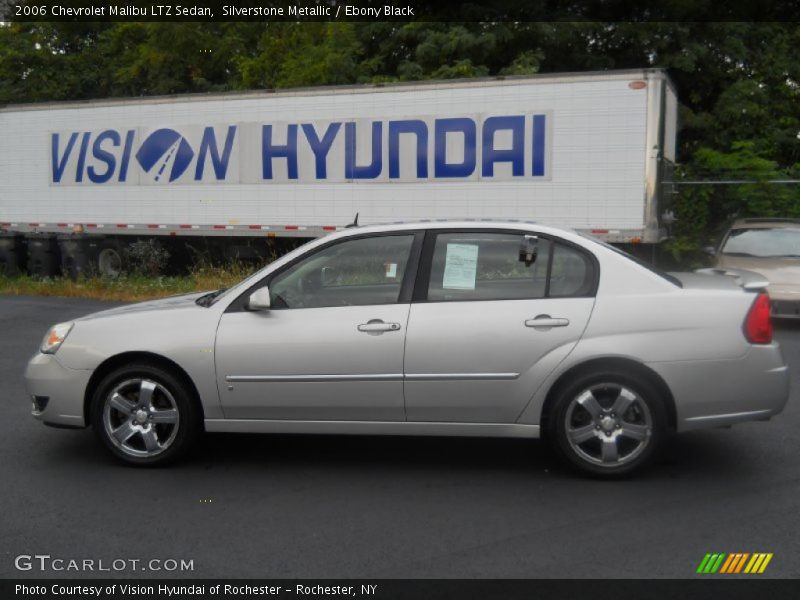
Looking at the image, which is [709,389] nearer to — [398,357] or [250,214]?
[398,357]

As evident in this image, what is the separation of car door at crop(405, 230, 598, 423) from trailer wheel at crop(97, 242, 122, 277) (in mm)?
14966

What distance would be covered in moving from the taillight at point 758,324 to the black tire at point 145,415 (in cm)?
325

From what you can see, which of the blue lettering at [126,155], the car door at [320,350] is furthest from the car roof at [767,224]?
the blue lettering at [126,155]

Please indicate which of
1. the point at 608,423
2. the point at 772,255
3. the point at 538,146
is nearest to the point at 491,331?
the point at 608,423

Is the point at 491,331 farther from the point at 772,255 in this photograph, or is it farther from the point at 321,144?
the point at 321,144

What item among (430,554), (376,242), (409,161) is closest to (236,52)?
(409,161)

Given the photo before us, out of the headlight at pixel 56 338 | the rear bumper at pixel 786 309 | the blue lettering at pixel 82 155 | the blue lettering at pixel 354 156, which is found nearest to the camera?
the headlight at pixel 56 338

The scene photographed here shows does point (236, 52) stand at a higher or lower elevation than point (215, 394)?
higher

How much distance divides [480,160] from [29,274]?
33.6 ft

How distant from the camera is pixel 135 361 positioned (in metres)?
5.82

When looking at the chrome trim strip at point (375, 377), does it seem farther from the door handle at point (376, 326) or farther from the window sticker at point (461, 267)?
the window sticker at point (461, 267)

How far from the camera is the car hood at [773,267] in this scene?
40.6 feet

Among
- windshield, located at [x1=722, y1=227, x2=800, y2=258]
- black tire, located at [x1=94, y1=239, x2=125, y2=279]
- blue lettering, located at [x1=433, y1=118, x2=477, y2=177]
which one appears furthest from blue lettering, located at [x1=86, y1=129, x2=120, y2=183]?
windshield, located at [x1=722, y1=227, x2=800, y2=258]
